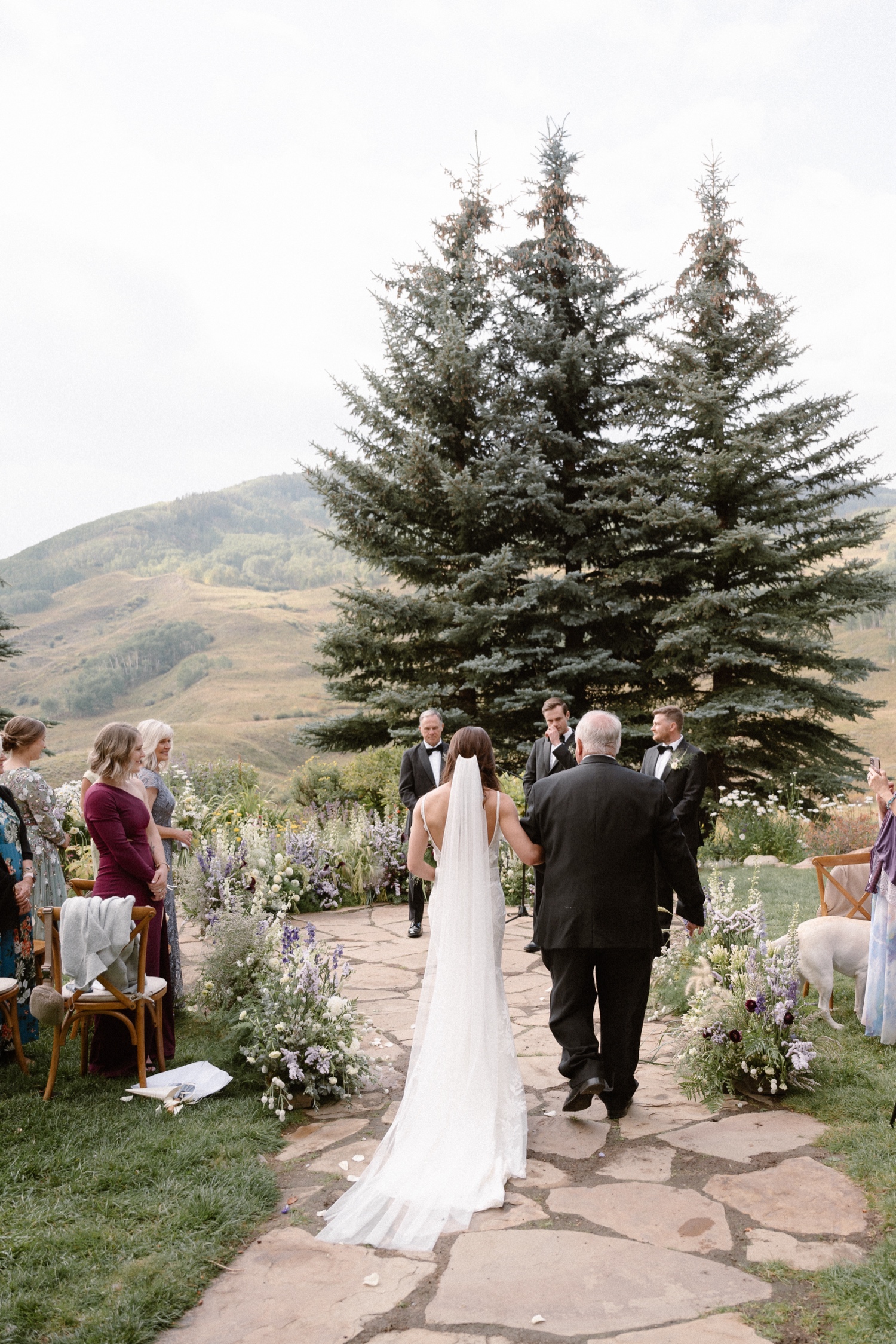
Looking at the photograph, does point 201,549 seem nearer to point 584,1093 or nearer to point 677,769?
point 677,769

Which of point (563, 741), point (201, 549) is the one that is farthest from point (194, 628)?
point (563, 741)

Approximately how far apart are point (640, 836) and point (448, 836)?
931mm

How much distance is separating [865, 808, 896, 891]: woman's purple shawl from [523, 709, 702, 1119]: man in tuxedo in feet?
4.29

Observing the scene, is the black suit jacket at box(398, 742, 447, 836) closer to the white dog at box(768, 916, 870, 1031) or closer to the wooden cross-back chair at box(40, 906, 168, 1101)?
the wooden cross-back chair at box(40, 906, 168, 1101)

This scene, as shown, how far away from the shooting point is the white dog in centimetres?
525

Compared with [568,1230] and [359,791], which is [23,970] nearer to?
[568,1230]

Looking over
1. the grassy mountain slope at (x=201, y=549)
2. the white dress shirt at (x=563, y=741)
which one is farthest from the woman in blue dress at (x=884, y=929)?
the grassy mountain slope at (x=201, y=549)

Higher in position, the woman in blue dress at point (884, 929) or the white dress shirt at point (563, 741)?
the white dress shirt at point (563, 741)

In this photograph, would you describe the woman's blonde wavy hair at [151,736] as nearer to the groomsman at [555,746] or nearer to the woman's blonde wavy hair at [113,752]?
the woman's blonde wavy hair at [113,752]

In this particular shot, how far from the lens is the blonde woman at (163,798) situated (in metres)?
5.66

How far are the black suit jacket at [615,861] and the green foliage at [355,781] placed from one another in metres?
6.90

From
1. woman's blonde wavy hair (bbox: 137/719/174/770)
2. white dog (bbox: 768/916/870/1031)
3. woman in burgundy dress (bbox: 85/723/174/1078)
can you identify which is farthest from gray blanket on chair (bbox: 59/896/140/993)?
white dog (bbox: 768/916/870/1031)

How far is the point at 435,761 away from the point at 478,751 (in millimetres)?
3591

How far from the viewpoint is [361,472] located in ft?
52.9
